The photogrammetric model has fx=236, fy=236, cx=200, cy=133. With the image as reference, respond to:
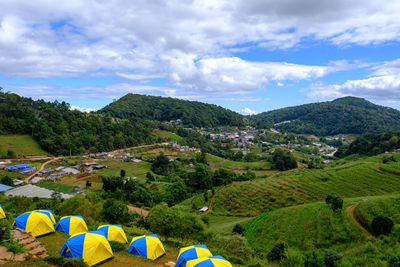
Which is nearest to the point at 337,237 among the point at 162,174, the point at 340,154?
the point at 162,174

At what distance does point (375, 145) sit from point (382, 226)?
6938 cm

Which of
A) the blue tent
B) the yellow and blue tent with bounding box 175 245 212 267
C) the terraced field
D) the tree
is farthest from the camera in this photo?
the blue tent

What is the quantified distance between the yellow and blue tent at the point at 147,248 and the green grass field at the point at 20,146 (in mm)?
55321

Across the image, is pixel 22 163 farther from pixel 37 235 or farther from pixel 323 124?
pixel 323 124

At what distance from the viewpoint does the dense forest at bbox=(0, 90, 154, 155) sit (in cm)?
6350

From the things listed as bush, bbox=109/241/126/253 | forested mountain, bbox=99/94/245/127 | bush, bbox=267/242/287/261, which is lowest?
bush, bbox=267/242/287/261

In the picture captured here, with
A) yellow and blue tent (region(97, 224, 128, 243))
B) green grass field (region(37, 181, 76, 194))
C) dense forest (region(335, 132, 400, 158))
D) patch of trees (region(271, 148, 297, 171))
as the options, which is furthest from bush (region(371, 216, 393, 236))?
dense forest (region(335, 132, 400, 158))

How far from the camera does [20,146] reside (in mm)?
58062

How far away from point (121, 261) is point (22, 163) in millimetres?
51363

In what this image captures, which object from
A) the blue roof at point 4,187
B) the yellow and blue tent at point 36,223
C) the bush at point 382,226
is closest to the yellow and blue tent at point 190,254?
the yellow and blue tent at point 36,223

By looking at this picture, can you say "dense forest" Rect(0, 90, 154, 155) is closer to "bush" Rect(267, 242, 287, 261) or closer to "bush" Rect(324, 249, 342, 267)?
"bush" Rect(267, 242, 287, 261)

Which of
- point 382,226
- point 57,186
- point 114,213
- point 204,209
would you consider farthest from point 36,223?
point 57,186

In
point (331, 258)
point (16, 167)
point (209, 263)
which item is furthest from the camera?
point (16, 167)

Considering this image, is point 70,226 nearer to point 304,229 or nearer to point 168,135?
point 304,229
